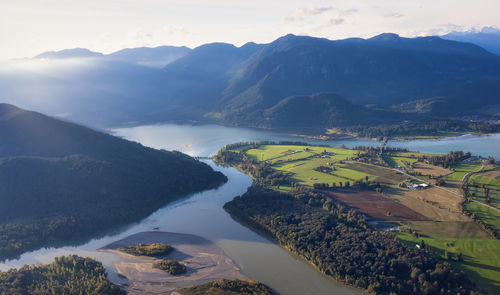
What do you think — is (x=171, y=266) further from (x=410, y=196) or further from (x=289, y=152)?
(x=289, y=152)

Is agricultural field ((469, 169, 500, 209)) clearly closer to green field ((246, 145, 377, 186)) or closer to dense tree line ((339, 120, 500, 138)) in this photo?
green field ((246, 145, 377, 186))

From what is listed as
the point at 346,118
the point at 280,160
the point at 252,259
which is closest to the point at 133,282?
the point at 252,259

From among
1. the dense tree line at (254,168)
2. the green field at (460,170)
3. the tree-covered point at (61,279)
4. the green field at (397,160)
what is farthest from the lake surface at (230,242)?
the green field at (460,170)

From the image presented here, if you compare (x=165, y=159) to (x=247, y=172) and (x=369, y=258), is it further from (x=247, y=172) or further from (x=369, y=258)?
(x=369, y=258)

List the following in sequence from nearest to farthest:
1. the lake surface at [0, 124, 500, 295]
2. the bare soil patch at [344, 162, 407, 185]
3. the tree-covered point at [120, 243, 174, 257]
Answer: the lake surface at [0, 124, 500, 295] → the tree-covered point at [120, 243, 174, 257] → the bare soil patch at [344, 162, 407, 185]

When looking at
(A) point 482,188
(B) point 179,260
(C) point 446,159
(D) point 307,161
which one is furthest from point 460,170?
(B) point 179,260

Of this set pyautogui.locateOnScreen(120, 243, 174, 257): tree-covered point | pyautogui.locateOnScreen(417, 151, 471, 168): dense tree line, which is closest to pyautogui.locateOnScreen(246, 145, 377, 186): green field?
pyautogui.locateOnScreen(417, 151, 471, 168): dense tree line

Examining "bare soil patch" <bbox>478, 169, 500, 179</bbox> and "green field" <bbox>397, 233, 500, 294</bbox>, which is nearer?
"green field" <bbox>397, 233, 500, 294</bbox>
